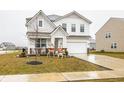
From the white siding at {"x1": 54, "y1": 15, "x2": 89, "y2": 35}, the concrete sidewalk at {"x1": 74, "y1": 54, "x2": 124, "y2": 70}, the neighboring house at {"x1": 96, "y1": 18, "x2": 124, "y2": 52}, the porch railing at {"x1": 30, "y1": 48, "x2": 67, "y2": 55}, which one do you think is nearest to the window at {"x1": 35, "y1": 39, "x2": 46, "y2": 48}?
the porch railing at {"x1": 30, "y1": 48, "x2": 67, "y2": 55}

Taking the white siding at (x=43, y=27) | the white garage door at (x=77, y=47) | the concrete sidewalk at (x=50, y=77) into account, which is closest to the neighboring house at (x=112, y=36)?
the white garage door at (x=77, y=47)

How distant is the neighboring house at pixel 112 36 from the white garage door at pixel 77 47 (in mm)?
8771

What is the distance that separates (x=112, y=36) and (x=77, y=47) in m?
10.1

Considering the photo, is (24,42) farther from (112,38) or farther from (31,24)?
(112,38)

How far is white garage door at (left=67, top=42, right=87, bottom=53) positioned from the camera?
2620 centimetres

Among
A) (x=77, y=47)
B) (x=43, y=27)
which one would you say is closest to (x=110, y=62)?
(x=43, y=27)

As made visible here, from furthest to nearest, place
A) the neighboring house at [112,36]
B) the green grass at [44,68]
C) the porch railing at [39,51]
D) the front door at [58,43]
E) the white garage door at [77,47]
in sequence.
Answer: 1. the neighboring house at [112,36]
2. the white garage door at [77,47]
3. the front door at [58,43]
4. the porch railing at [39,51]
5. the green grass at [44,68]

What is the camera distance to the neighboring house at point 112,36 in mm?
32156

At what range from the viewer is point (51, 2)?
15.0 ft

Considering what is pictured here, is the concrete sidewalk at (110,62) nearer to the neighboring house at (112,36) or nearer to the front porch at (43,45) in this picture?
the front porch at (43,45)

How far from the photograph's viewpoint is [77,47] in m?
26.5

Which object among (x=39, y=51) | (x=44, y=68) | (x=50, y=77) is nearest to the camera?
(x=50, y=77)

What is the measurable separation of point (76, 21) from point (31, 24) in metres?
7.82

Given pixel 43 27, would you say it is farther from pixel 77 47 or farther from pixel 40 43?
pixel 77 47
